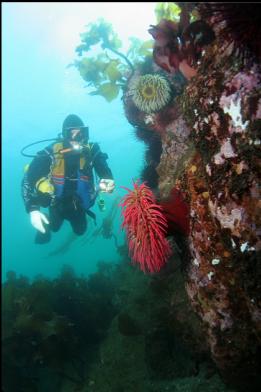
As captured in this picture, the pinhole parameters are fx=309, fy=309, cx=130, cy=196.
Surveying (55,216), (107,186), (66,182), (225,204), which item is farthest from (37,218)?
(225,204)

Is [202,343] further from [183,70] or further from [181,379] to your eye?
[183,70]

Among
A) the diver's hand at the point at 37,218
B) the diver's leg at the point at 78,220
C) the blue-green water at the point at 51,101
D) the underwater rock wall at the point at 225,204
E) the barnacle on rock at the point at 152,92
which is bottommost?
the underwater rock wall at the point at 225,204

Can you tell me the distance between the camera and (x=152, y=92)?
5.75 m

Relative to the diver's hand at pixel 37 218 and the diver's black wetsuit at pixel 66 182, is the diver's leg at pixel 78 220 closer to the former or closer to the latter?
the diver's black wetsuit at pixel 66 182

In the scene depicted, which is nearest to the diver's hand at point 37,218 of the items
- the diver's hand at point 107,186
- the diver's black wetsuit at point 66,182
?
the diver's black wetsuit at point 66,182

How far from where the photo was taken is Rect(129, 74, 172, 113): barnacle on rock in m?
5.67

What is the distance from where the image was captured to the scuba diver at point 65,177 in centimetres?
858

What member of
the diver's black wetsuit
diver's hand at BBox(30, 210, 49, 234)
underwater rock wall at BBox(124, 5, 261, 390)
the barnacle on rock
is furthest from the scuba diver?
underwater rock wall at BBox(124, 5, 261, 390)

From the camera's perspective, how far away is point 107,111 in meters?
56.1

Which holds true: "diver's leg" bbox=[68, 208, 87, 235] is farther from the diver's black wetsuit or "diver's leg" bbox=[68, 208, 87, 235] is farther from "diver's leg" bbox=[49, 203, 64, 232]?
"diver's leg" bbox=[49, 203, 64, 232]

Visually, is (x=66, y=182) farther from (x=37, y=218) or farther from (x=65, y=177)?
(x=37, y=218)

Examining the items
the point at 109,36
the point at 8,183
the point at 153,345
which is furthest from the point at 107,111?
the point at 153,345

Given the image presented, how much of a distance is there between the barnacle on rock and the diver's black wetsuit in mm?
3309

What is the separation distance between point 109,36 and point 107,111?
4902cm
